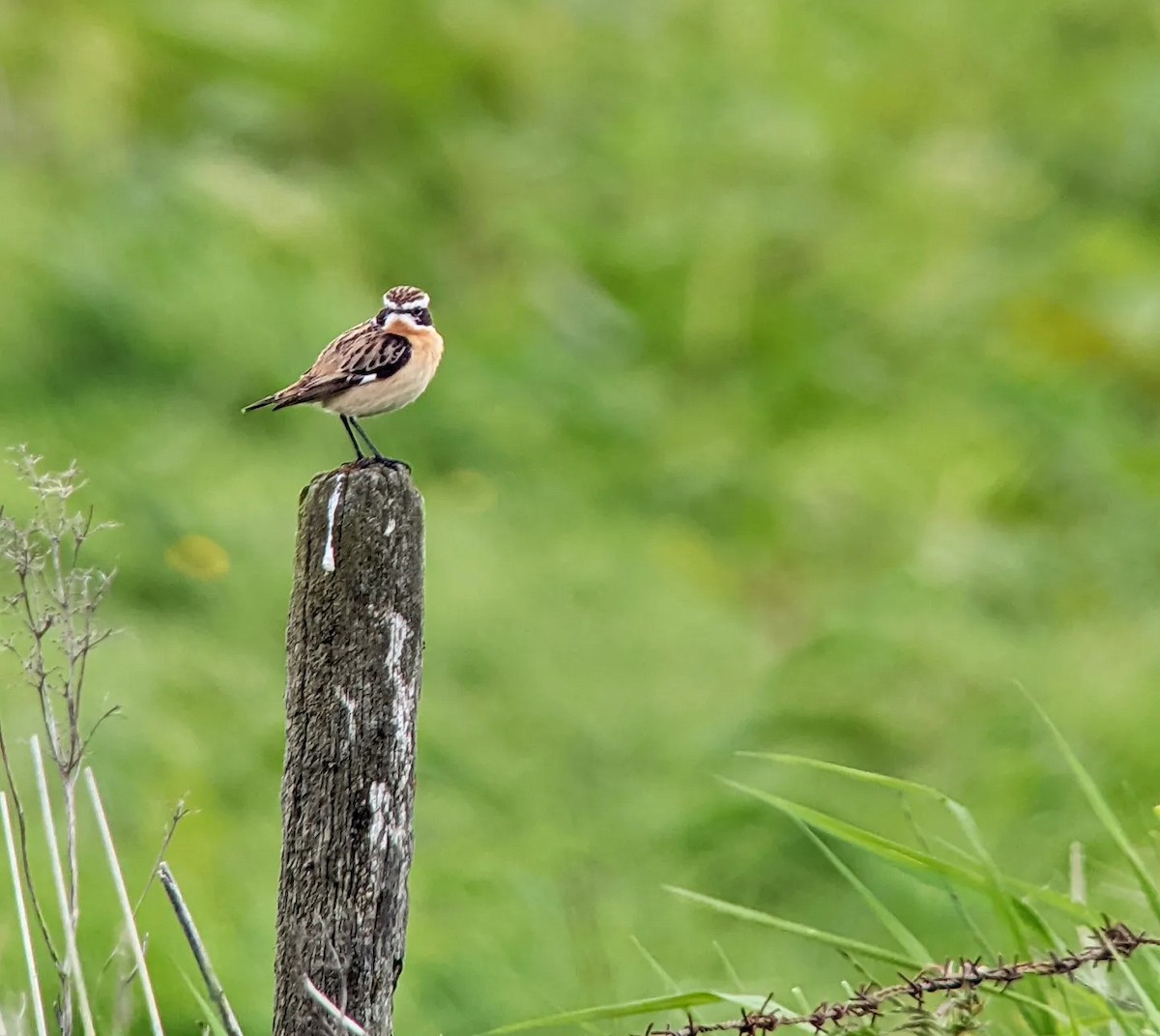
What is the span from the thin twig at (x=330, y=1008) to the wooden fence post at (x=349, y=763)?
0.01m

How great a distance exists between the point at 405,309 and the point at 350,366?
326mm

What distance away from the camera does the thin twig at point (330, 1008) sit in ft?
8.95

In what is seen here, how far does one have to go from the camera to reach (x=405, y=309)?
4.45 meters

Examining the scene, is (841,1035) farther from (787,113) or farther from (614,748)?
(787,113)

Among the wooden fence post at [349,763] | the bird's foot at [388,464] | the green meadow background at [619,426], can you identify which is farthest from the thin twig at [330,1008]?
the green meadow background at [619,426]

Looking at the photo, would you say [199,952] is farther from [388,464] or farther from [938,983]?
[938,983]

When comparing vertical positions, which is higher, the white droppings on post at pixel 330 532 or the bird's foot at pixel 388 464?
the bird's foot at pixel 388 464

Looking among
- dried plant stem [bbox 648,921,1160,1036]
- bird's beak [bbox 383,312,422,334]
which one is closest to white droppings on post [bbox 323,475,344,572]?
dried plant stem [bbox 648,921,1160,1036]

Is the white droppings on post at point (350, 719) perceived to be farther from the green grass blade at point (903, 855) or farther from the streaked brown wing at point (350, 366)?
the streaked brown wing at point (350, 366)

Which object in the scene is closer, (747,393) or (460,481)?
(460,481)

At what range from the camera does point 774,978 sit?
5.86m

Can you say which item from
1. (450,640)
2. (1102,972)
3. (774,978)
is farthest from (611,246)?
(1102,972)

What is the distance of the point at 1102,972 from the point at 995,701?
4.25 m

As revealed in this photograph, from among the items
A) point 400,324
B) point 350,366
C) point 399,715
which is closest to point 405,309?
point 400,324
